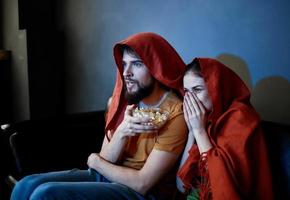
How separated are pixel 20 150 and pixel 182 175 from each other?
36.0 inches

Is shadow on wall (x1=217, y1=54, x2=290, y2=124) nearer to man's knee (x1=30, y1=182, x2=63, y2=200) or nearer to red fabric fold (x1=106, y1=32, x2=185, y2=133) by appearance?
red fabric fold (x1=106, y1=32, x2=185, y2=133)

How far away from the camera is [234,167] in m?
1.16

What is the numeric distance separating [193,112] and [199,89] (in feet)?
0.28

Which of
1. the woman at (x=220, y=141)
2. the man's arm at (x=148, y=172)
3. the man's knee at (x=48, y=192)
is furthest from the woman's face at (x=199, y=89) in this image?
the man's knee at (x=48, y=192)

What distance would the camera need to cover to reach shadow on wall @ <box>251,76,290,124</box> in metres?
1.61

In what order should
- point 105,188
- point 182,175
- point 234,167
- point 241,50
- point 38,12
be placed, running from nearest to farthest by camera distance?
point 234,167, point 182,175, point 105,188, point 241,50, point 38,12

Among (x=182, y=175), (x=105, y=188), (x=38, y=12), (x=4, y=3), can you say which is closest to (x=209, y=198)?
(x=182, y=175)

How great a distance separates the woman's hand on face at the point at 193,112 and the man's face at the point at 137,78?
21 cm

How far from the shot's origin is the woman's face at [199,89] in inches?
51.6

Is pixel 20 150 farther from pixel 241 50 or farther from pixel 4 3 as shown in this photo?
pixel 4 3

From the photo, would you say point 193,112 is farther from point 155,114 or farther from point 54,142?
point 54,142

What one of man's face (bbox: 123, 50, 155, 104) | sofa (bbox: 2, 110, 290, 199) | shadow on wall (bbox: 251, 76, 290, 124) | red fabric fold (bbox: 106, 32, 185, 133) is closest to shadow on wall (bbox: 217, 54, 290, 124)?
shadow on wall (bbox: 251, 76, 290, 124)

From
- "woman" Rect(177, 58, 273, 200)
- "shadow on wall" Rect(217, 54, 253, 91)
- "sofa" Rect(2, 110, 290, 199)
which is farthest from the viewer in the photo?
"sofa" Rect(2, 110, 290, 199)

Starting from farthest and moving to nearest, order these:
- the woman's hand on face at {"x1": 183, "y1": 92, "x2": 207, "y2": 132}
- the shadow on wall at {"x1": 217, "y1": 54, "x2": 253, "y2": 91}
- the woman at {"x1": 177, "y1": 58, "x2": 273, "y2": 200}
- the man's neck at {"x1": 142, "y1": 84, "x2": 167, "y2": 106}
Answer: the shadow on wall at {"x1": 217, "y1": 54, "x2": 253, "y2": 91}
the man's neck at {"x1": 142, "y1": 84, "x2": 167, "y2": 106}
the woman's hand on face at {"x1": 183, "y1": 92, "x2": 207, "y2": 132}
the woman at {"x1": 177, "y1": 58, "x2": 273, "y2": 200}
